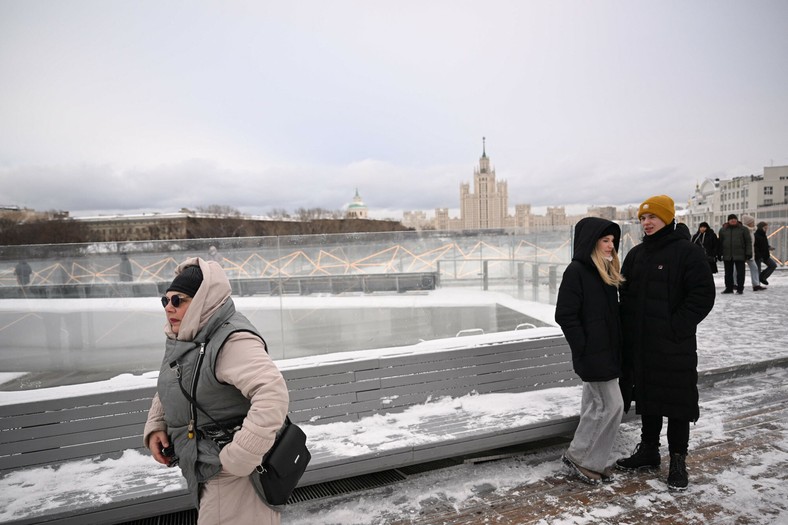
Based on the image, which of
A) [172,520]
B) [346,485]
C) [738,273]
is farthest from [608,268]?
[738,273]

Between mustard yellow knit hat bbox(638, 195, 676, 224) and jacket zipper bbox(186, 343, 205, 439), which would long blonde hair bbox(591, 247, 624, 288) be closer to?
mustard yellow knit hat bbox(638, 195, 676, 224)

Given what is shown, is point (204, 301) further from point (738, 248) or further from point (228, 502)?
point (738, 248)

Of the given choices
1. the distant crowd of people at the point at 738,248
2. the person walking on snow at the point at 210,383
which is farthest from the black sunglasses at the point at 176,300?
the distant crowd of people at the point at 738,248

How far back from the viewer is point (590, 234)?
3.38 meters

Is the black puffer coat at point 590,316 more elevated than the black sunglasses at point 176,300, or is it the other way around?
the black sunglasses at point 176,300

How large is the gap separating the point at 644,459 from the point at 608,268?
1.47 metres

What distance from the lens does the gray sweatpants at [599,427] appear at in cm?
331

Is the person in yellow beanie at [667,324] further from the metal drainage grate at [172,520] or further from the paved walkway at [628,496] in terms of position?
the metal drainage grate at [172,520]

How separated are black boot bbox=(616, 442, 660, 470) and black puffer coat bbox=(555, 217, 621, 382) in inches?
29.4

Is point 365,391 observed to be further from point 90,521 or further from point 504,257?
point 504,257

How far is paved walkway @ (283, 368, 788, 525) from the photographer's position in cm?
298

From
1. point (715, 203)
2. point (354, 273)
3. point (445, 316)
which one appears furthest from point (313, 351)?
point (715, 203)

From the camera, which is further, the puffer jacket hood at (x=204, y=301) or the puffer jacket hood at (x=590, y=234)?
the puffer jacket hood at (x=590, y=234)

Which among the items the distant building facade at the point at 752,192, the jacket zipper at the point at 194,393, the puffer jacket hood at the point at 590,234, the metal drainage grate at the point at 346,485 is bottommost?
the metal drainage grate at the point at 346,485
